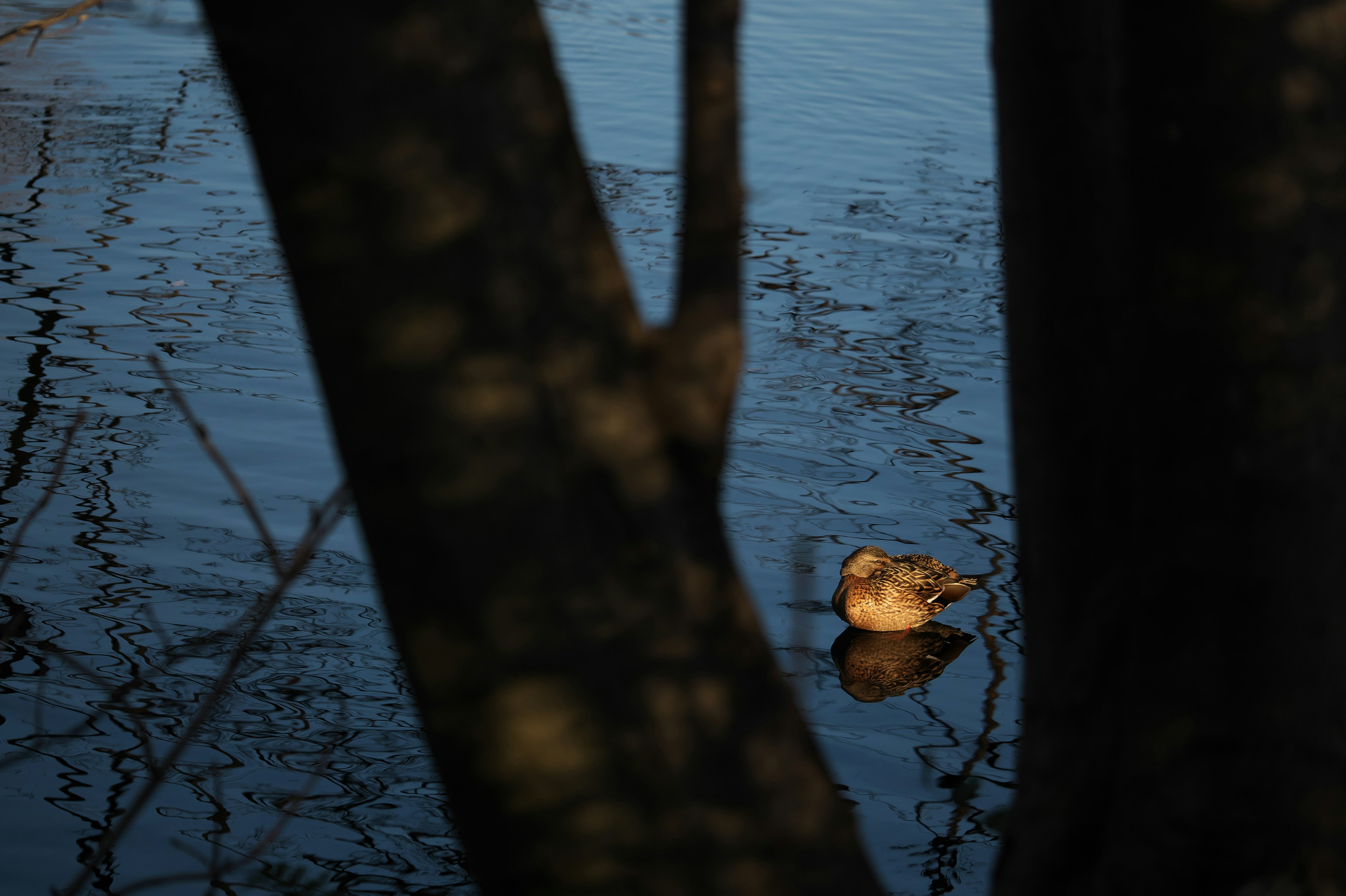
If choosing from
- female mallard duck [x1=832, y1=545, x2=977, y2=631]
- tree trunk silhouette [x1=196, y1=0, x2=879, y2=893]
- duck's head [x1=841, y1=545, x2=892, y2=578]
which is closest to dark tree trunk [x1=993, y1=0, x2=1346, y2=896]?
tree trunk silhouette [x1=196, y1=0, x2=879, y2=893]

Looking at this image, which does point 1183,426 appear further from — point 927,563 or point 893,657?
point 927,563

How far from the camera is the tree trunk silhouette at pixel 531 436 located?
46.0 inches

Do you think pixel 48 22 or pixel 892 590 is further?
pixel 892 590

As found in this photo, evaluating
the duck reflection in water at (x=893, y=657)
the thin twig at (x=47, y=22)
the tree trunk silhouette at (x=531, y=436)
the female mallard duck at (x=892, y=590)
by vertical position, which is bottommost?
the duck reflection in water at (x=893, y=657)

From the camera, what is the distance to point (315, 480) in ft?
20.7

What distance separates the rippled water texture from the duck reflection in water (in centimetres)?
2

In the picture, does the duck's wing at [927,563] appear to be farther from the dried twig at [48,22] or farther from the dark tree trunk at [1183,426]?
the dried twig at [48,22]

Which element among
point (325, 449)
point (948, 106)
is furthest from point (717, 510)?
point (948, 106)

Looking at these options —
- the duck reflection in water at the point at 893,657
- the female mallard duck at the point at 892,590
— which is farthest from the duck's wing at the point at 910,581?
the duck reflection in water at the point at 893,657

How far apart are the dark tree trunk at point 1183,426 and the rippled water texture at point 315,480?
1.17 ft

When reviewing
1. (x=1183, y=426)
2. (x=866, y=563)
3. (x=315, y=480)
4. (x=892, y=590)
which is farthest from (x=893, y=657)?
(x=1183, y=426)

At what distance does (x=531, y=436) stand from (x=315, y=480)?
210 inches

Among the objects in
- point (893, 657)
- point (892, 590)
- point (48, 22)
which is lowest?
point (893, 657)

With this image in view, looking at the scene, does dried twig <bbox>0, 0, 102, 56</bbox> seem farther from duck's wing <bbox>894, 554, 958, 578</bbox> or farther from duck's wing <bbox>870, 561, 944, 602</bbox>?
duck's wing <bbox>894, 554, 958, 578</bbox>
